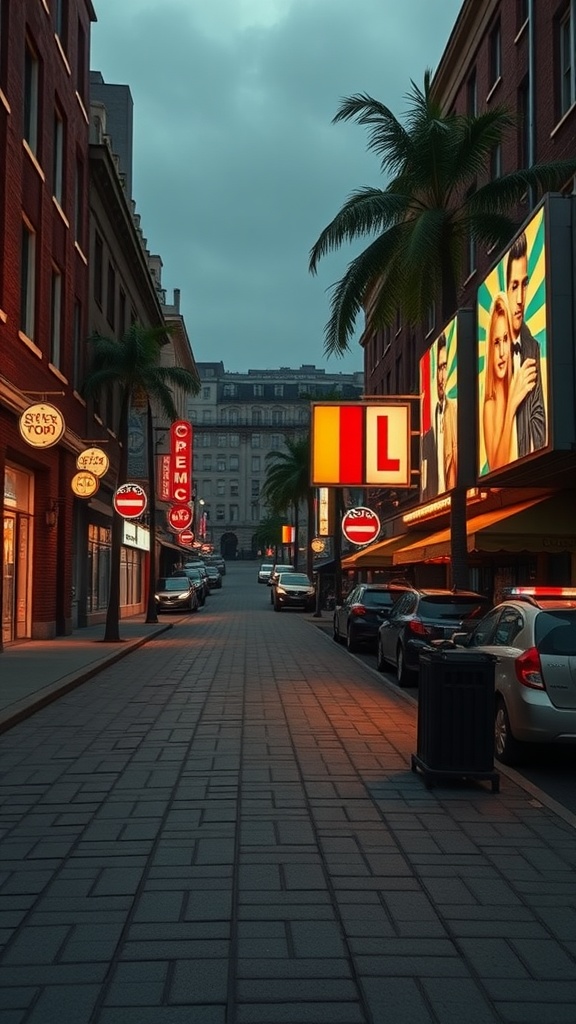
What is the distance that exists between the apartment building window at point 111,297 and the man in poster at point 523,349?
20.2m

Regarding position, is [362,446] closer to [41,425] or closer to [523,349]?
[41,425]

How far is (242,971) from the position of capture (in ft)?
15.1

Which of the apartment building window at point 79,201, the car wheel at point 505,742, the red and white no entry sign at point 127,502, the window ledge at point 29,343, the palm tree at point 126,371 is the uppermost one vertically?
the apartment building window at point 79,201

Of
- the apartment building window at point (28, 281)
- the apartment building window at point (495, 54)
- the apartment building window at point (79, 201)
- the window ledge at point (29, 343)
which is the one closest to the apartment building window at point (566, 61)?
the apartment building window at point (495, 54)

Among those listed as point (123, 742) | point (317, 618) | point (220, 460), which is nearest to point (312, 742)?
point (123, 742)

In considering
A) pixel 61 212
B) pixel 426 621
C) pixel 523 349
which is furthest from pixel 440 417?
pixel 61 212

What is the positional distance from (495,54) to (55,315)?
13.8 metres

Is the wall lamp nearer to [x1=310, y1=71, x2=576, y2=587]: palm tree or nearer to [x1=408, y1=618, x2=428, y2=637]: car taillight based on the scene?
[x1=310, y1=71, x2=576, y2=587]: palm tree

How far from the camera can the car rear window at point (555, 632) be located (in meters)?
9.38

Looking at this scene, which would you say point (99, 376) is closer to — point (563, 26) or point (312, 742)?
point (563, 26)

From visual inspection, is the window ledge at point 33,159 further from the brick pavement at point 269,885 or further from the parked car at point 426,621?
the brick pavement at point 269,885

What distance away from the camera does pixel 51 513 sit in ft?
80.6

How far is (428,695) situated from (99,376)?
20570 mm

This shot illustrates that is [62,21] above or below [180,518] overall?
above
